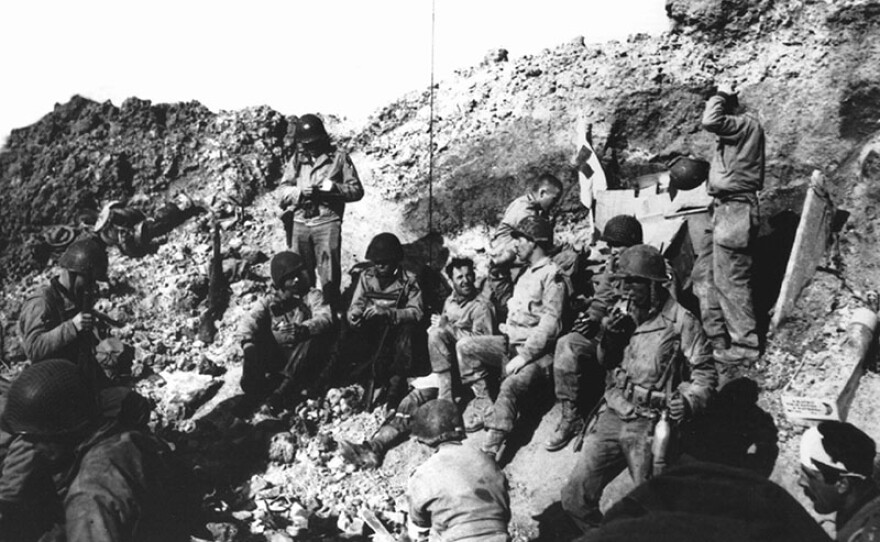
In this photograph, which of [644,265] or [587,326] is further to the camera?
[587,326]

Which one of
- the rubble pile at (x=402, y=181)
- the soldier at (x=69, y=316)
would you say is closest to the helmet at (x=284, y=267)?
the rubble pile at (x=402, y=181)

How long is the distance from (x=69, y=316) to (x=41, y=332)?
0.34 meters

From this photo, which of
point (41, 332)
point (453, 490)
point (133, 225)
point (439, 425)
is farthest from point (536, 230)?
point (133, 225)

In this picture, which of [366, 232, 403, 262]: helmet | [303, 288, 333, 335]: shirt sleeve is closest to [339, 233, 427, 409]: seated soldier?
[366, 232, 403, 262]: helmet

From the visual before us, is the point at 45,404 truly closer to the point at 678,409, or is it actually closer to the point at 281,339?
the point at 281,339

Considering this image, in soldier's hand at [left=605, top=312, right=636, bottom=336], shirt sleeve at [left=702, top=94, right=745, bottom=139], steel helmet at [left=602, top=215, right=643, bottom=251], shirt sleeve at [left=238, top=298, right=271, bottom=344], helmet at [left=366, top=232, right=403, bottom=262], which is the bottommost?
shirt sleeve at [left=238, top=298, right=271, bottom=344]

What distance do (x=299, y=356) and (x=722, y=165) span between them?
14.2 feet

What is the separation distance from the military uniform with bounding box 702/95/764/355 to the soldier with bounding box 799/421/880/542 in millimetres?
1993

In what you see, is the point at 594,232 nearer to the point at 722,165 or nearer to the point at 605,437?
the point at 722,165

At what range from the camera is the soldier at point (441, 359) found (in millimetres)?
7227

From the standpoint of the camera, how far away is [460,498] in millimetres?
4785

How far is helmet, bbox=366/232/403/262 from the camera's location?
7801 mm

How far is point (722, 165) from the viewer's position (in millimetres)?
6871

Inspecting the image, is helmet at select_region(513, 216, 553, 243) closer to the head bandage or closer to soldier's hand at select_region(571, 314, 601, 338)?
soldier's hand at select_region(571, 314, 601, 338)
